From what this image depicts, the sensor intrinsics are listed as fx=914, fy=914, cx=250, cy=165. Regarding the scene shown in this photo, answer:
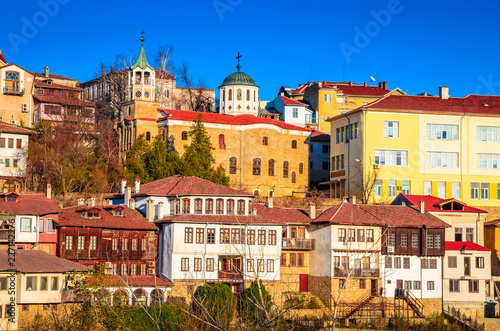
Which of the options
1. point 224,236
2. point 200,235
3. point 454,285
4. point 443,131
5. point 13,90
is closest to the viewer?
point 200,235

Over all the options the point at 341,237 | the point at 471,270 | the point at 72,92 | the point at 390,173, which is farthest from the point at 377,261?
the point at 72,92

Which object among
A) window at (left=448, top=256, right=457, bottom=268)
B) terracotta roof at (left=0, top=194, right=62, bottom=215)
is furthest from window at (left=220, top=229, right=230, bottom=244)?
window at (left=448, top=256, right=457, bottom=268)

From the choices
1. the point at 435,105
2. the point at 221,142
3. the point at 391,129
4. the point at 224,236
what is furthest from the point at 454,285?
the point at 221,142

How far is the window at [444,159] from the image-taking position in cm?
7325

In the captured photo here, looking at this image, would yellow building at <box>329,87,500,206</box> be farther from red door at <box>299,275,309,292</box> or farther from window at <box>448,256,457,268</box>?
red door at <box>299,275,309,292</box>

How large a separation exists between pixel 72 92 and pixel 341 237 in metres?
39.3

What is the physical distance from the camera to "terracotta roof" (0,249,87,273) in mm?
46844

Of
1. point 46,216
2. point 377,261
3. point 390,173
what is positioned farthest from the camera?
point 390,173

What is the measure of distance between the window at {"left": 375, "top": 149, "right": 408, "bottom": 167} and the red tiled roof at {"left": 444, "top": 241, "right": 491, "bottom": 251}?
13.3 m

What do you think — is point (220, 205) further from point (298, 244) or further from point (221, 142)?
point (221, 142)

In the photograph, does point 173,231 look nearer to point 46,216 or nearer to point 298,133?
point 46,216

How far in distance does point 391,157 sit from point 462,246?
Result: 1473 centimetres

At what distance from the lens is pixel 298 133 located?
84875 mm

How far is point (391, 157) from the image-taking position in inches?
2862
